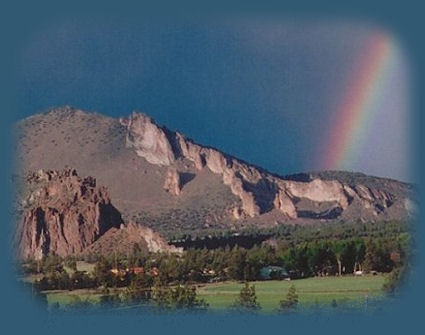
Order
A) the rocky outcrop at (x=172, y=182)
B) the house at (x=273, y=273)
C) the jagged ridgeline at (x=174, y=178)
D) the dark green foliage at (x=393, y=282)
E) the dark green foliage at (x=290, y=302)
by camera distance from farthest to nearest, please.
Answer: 1. the rocky outcrop at (x=172, y=182)
2. the jagged ridgeline at (x=174, y=178)
3. the house at (x=273, y=273)
4. the dark green foliage at (x=393, y=282)
5. the dark green foliage at (x=290, y=302)

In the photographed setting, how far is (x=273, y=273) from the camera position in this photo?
632 inches

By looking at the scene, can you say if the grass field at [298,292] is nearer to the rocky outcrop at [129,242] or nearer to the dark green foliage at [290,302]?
the dark green foliage at [290,302]

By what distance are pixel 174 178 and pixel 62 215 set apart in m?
1.34

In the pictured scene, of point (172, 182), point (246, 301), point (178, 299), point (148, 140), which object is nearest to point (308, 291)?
point (246, 301)

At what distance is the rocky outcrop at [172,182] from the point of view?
644 inches

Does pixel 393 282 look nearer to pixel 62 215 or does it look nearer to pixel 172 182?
pixel 172 182

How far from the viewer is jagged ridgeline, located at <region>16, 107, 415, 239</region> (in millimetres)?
16156

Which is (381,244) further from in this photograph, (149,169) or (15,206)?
(15,206)

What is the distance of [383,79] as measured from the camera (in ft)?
53.2

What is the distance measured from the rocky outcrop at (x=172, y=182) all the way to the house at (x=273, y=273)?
1.34 meters

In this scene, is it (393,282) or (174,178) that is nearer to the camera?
(393,282)

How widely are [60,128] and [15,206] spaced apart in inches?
40.1

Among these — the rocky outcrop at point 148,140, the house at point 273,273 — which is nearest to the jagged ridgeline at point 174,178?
the rocky outcrop at point 148,140

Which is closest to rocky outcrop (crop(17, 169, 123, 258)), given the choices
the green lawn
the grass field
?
the grass field
